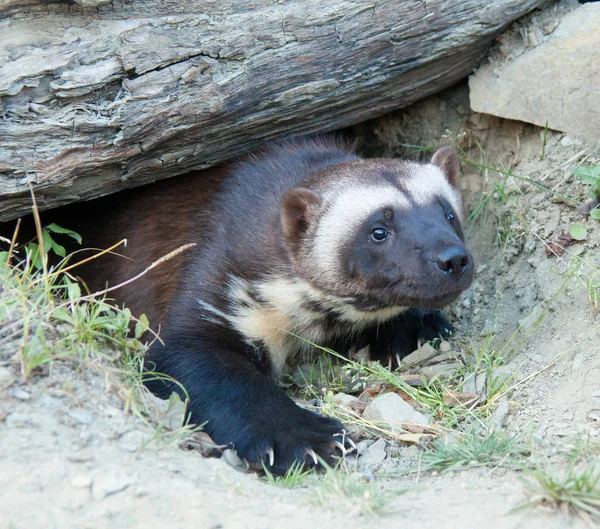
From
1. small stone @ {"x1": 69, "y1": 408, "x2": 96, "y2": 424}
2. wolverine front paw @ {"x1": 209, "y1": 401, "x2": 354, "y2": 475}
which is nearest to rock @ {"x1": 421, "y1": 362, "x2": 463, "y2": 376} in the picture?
wolverine front paw @ {"x1": 209, "y1": 401, "x2": 354, "y2": 475}

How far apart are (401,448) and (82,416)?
1.58 metres

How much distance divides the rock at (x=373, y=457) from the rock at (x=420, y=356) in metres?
1.05

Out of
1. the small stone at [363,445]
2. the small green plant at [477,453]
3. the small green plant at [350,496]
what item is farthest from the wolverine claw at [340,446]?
the small green plant at [350,496]

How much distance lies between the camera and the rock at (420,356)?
4758 millimetres

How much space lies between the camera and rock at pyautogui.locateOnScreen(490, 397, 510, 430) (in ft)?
12.3

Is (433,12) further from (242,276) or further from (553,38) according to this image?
(242,276)

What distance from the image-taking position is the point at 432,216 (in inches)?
155

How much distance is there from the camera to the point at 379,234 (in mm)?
3941

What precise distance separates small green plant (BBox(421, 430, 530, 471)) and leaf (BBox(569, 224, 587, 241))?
1.69 metres

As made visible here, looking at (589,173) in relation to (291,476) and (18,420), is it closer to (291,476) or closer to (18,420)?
(291,476)

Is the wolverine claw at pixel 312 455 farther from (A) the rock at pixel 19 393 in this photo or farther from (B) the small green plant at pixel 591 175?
(B) the small green plant at pixel 591 175

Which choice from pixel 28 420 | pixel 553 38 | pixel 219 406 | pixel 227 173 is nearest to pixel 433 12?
pixel 553 38

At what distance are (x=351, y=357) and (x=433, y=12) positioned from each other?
2.26 meters

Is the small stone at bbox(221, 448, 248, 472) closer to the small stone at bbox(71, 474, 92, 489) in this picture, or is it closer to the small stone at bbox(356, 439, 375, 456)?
the small stone at bbox(356, 439, 375, 456)
